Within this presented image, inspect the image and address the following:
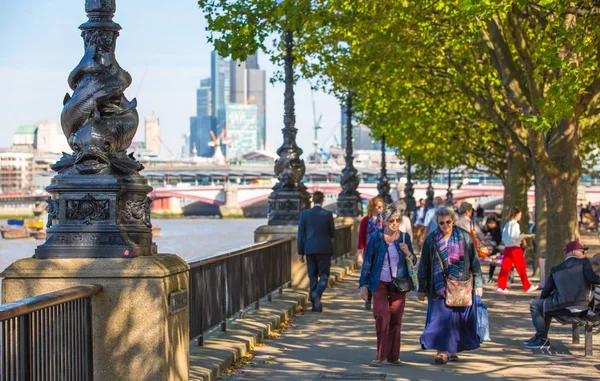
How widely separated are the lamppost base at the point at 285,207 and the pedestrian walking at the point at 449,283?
865cm

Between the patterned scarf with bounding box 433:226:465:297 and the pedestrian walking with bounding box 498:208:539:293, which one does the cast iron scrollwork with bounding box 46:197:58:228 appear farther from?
the pedestrian walking with bounding box 498:208:539:293

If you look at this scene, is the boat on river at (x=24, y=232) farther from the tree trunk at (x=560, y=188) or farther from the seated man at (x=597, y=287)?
the seated man at (x=597, y=287)

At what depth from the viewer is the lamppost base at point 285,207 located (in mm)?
19125

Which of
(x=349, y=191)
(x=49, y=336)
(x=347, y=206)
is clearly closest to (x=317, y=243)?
(x=49, y=336)

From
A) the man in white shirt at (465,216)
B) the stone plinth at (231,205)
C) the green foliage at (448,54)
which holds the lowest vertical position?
the stone plinth at (231,205)

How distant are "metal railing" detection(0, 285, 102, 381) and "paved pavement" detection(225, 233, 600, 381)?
265cm

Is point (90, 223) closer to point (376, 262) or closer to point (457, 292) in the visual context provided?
point (376, 262)

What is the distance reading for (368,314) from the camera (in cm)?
1536

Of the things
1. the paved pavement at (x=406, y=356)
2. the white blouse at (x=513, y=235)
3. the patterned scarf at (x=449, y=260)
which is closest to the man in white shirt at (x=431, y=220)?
the white blouse at (x=513, y=235)

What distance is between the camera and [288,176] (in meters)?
19.6

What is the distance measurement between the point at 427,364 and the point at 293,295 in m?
6.07

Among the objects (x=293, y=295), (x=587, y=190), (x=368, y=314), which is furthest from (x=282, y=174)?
(x=587, y=190)

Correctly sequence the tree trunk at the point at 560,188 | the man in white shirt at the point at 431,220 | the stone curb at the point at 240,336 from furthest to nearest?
1. the man in white shirt at the point at 431,220
2. the tree trunk at the point at 560,188
3. the stone curb at the point at 240,336

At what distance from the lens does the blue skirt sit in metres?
10.4
